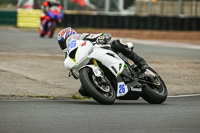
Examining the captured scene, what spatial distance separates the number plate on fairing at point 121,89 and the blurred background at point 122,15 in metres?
21.4

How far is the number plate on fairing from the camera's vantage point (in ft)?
26.8

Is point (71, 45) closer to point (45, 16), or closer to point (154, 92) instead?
point (154, 92)

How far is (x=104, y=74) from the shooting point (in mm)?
8242

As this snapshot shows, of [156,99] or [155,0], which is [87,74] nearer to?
Answer: [156,99]

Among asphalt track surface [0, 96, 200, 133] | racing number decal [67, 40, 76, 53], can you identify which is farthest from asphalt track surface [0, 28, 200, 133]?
racing number decal [67, 40, 76, 53]

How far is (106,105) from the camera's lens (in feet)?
26.4

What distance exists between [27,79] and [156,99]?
335 cm

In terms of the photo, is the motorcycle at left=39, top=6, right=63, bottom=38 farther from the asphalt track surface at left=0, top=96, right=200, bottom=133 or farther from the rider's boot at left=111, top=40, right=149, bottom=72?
the rider's boot at left=111, top=40, right=149, bottom=72

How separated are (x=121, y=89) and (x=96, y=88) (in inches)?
17.4

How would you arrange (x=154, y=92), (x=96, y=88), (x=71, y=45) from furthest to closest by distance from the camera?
(x=154, y=92)
(x=71, y=45)
(x=96, y=88)

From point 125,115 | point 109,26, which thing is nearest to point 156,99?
point 125,115

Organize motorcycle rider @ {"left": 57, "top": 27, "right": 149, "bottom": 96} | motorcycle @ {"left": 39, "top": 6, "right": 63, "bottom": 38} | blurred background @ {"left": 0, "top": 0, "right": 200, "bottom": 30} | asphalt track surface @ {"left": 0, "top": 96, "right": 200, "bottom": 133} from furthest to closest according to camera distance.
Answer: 1. blurred background @ {"left": 0, "top": 0, "right": 200, "bottom": 30}
2. motorcycle @ {"left": 39, "top": 6, "right": 63, "bottom": 38}
3. motorcycle rider @ {"left": 57, "top": 27, "right": 149, "bottom": 96}
4. asphalt track surface @ {"left": 0, "top": 96, "right": 200, "bottom": 133}

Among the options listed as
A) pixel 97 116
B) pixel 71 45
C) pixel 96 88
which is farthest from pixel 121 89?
pixel 97 116

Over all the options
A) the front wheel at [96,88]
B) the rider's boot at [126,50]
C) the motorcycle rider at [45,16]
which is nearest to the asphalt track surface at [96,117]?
the front wheel at [96,88]
